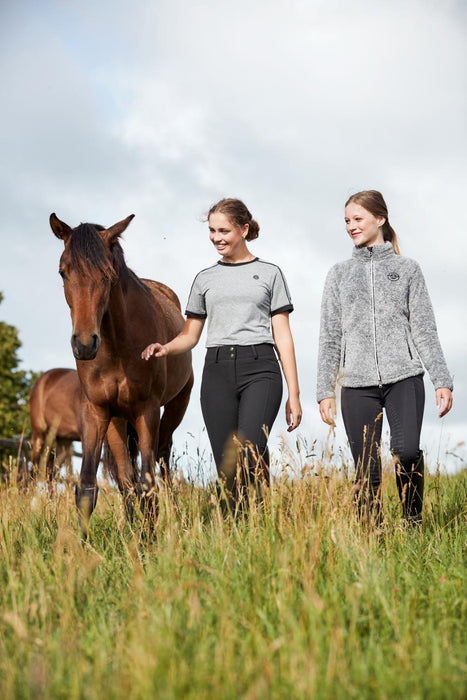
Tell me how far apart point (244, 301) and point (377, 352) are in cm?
97

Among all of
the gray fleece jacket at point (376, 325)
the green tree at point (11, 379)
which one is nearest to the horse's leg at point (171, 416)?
the gray fleece jacket at point (376, 325)

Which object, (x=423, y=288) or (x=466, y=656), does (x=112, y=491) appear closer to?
(x=423, y=288)

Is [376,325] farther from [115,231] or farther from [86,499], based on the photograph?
[86,499]

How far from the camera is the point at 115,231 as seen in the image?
5617 mm

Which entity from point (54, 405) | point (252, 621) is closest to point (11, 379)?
point (54, 405)

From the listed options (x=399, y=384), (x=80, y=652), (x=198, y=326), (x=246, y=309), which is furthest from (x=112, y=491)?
(x=80, y=652)

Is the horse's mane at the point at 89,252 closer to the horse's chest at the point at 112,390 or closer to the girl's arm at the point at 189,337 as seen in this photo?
the girl's arm at the point at 189,337

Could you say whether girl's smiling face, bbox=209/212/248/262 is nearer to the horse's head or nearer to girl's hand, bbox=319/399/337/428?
the horse's head

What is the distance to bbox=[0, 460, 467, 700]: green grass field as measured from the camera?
7.93 ft

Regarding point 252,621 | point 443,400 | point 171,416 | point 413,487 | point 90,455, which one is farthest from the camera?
point 171,416

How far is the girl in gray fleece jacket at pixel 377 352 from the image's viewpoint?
189 inches

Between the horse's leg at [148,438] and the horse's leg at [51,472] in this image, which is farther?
the horse's leg at [51,472]

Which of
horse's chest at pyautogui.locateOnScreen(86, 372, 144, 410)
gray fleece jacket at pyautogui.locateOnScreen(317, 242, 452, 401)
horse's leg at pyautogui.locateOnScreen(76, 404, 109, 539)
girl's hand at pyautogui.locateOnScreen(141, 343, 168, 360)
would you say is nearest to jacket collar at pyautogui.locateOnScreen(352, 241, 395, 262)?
gray fleece jacket at pyautogui.locateOnScreen(317, 242, 452, 401)

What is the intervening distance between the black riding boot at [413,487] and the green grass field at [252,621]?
53cm
